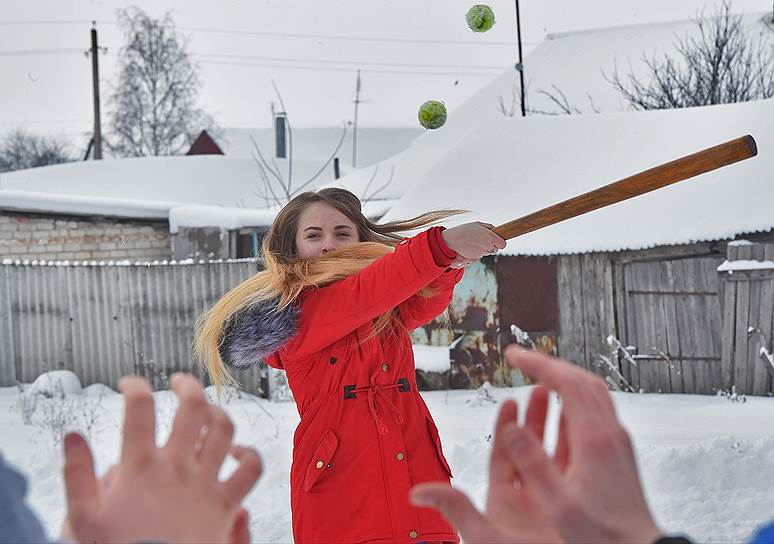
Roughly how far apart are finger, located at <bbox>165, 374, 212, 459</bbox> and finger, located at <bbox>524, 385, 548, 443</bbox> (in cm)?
24

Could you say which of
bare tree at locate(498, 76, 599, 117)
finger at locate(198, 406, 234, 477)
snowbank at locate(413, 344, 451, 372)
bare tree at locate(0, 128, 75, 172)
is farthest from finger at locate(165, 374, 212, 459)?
bare tree at locate(0, 128, 75, 172)

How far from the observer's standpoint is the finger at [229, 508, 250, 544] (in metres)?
0.66

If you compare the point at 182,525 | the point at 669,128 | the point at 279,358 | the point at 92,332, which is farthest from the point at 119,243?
the point at 182,525

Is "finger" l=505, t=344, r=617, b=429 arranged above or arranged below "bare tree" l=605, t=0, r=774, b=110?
below

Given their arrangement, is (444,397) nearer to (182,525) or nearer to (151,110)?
(182,525)

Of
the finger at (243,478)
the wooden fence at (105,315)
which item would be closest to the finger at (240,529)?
the finger at (243,478)

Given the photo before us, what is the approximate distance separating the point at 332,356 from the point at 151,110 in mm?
22380

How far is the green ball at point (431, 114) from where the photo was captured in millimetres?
2912

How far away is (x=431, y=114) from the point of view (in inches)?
115

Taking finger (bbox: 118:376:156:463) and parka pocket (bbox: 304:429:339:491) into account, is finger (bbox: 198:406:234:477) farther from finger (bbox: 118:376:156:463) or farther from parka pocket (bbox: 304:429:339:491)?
parka pocket (bbox: 304:429:339:491)

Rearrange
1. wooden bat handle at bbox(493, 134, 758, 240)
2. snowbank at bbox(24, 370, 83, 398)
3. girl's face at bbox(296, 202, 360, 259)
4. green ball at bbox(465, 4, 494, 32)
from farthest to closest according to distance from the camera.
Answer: snowbank at bbox(24, 370, 83, 398) → green ball at bbox(465, 4, 494, 32) → girl's face at bbox(296, 202, 360, 259) → wooden bat handle at bbox(493, 134, 758, 240)

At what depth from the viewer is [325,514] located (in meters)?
2.00

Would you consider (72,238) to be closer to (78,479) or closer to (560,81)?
(560,81)

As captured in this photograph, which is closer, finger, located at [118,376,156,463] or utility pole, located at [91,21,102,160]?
finger, located at [118,376,156,463]
